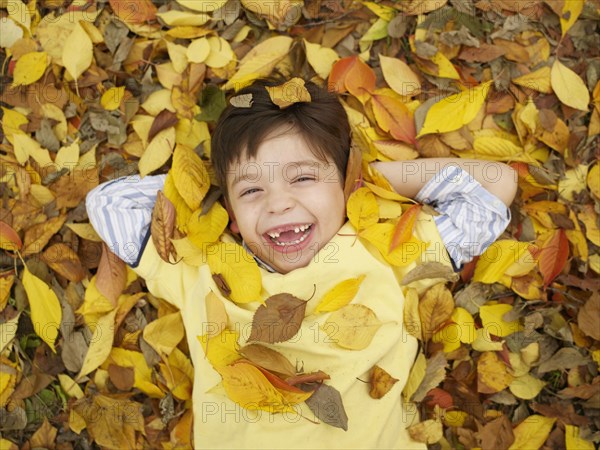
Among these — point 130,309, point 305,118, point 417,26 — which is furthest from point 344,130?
point 130,309

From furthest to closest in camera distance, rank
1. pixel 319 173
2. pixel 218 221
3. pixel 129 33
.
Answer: pixel 129 33
pixel 218 221
pixel 319 173

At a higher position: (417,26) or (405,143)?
(417,26)

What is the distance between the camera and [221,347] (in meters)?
1.38

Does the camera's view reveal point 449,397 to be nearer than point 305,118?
No

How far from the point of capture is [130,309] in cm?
157

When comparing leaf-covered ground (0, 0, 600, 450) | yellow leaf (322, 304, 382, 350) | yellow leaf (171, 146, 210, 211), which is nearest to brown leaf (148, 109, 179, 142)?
leaf-covered ground (0, 0, 600, 450)

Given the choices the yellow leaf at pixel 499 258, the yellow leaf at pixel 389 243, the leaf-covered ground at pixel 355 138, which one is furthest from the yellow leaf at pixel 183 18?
the yellow leaf at pixel 499 258

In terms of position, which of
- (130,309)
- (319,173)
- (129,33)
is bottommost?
(130,309)

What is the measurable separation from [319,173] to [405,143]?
1.05ft

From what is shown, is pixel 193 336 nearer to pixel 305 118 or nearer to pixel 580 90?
pixel 305 118

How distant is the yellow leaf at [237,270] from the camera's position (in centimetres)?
137

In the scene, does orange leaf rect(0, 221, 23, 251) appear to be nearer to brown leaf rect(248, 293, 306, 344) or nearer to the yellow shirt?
the yellow shirt

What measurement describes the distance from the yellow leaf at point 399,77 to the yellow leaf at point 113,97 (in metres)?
0.67

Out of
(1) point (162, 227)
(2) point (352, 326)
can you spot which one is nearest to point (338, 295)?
(2) point (352, 326)
